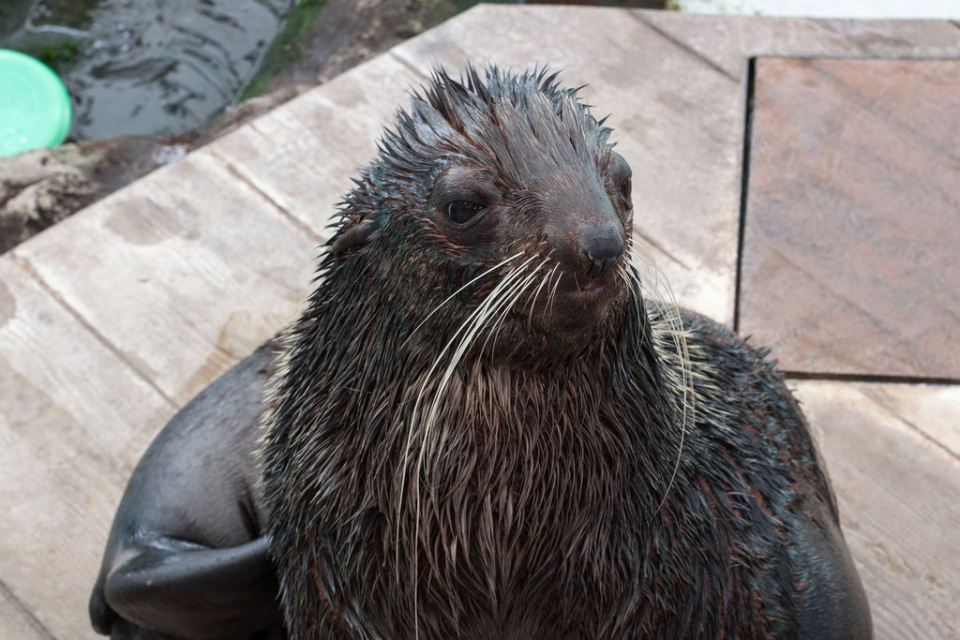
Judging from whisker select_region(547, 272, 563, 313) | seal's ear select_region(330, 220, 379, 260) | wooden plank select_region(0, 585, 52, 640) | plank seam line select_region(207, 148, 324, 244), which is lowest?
wooden plank select_region(0, 585, 52, 640)

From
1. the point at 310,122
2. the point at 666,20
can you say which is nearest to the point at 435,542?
the point at 310,122

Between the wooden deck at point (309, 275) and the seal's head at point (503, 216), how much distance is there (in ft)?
4.87

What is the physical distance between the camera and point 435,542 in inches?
75.1

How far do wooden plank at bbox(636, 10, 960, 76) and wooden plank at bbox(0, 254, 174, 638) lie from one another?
2.83 metres

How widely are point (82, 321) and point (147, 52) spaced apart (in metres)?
3.70

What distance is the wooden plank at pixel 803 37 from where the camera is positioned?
4.39 metres

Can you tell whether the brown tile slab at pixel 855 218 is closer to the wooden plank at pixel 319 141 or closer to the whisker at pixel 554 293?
the wooden plank at pixel 319 141

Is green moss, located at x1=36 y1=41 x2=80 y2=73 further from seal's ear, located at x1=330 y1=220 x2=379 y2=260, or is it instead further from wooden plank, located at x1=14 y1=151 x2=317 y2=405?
seal's ear, located at x1=330 y1=220 x2=379 y2=260

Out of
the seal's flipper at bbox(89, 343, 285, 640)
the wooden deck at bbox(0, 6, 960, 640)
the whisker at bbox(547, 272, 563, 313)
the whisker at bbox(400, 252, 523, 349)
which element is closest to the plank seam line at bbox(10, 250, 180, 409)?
the wooden deck at bbox(0, 6, 960, 640)

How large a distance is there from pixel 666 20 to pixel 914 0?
1.77 m

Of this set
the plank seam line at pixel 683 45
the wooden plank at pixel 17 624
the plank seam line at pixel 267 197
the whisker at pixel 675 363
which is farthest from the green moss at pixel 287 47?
the whisker at pixel 675 363

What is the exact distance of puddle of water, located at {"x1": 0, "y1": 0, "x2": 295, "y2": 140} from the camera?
21.0 feet

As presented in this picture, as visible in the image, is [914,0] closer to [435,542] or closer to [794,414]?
[794,414]

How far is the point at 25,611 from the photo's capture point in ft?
9.74
